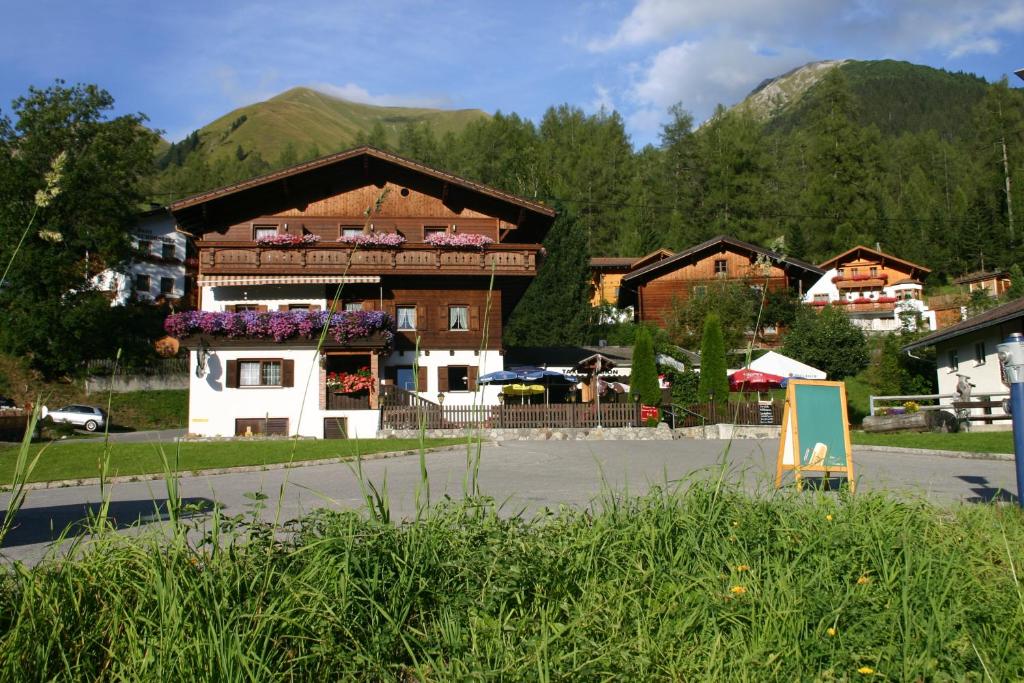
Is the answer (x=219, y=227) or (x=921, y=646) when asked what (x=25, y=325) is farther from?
(x=921, y=646)

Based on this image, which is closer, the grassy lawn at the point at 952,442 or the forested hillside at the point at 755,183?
the grassy lawn at the point at 952,442

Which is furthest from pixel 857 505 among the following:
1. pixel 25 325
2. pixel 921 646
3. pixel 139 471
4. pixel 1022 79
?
pixel 25 325

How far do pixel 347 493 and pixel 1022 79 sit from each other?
9471 millimetres

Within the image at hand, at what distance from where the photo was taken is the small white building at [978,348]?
28.6 m

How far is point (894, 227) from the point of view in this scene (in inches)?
2968

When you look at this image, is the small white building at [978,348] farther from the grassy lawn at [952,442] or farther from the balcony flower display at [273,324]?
the balcony flower display at [273,324]

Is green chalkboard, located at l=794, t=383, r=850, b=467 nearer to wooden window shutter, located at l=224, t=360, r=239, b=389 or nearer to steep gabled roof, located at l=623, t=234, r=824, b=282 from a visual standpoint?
wooden window shutter, located at l=224, t=360, r=239, b=389

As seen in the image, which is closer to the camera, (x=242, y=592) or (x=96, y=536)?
(x=242, y=592)

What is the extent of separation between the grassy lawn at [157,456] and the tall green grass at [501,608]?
29.5 feet

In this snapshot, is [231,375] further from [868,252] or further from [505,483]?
[868,252]

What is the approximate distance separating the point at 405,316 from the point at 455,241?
3.53m

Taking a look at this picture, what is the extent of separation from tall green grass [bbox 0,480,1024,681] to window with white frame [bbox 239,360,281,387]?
85.8ft

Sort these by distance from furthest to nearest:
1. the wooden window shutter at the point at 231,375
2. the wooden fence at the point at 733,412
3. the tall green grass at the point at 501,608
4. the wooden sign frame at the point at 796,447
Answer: the wooden window shutter at the point at 231,375 < the wooden fence at the point at 733,412 < the wooden sign frame at the point at 796,447 < the tall green grass at the point at 501,608

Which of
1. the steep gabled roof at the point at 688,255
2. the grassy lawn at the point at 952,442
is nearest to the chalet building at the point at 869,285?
the steep gabled roof at the point at 688,255
